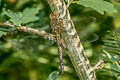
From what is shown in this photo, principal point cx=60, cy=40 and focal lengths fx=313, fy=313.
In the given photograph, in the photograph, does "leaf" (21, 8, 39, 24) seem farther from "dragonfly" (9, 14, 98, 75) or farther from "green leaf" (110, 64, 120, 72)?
"green leaf" (110, 64, 120, 72)

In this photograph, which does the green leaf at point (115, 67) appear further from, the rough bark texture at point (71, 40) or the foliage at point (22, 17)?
the foliage at point (22, 17)

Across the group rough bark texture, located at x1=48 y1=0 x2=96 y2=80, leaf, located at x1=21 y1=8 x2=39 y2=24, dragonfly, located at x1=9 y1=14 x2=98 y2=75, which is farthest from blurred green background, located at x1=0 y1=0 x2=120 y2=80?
rough bark texture, located at x1=48 y1=0 x2=96 y2=80

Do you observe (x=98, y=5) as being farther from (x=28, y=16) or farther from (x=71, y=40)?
(x=28, y=16)

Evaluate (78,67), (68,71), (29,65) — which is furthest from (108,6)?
(29,65)

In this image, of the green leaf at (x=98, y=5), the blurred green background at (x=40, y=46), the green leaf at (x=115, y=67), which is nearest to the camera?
the green leaf at (x=98, y=5)

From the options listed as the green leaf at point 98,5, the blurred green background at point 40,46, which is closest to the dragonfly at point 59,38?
the blurred green background at point 40,46

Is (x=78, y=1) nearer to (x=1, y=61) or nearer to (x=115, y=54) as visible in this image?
(x=115, y=54)

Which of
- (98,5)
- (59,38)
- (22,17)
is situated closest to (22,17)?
(22,17)
